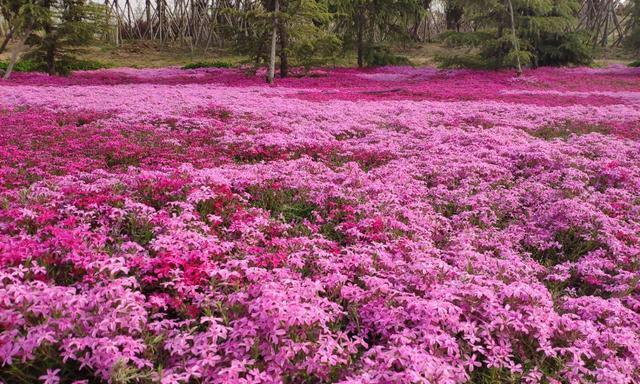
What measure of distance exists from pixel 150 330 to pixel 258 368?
1.19 meters

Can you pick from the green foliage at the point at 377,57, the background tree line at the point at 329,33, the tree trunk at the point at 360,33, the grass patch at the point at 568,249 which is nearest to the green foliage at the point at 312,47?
the background tree line at the point at 329,33

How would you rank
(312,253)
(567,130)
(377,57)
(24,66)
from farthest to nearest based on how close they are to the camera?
(377,57) → (24,66) → (567,130) → (312,253)

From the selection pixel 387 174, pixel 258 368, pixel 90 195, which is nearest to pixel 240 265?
pixel 258 368

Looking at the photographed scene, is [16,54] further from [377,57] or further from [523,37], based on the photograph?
[523,37]

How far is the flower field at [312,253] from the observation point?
3730mm

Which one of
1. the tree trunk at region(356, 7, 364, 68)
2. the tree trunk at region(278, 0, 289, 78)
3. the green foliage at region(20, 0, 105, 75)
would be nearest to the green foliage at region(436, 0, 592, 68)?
the tree trunk at region(356, 7, 364, 68)

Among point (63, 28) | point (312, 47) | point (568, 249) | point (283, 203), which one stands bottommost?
point (568, 249)

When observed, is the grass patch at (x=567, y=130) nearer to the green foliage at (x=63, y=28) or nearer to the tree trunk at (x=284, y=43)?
the tree trunk at (x=284, y=43)

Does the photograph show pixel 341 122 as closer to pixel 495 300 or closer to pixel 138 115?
pixel 138 115

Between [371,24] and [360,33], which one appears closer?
[360,33]

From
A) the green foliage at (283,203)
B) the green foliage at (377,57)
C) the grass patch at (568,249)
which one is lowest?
the grass patch at (568,249)


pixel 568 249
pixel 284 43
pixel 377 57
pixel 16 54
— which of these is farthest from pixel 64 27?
pixel 568 249

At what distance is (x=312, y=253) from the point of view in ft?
19.0

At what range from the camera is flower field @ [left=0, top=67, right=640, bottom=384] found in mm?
3730
